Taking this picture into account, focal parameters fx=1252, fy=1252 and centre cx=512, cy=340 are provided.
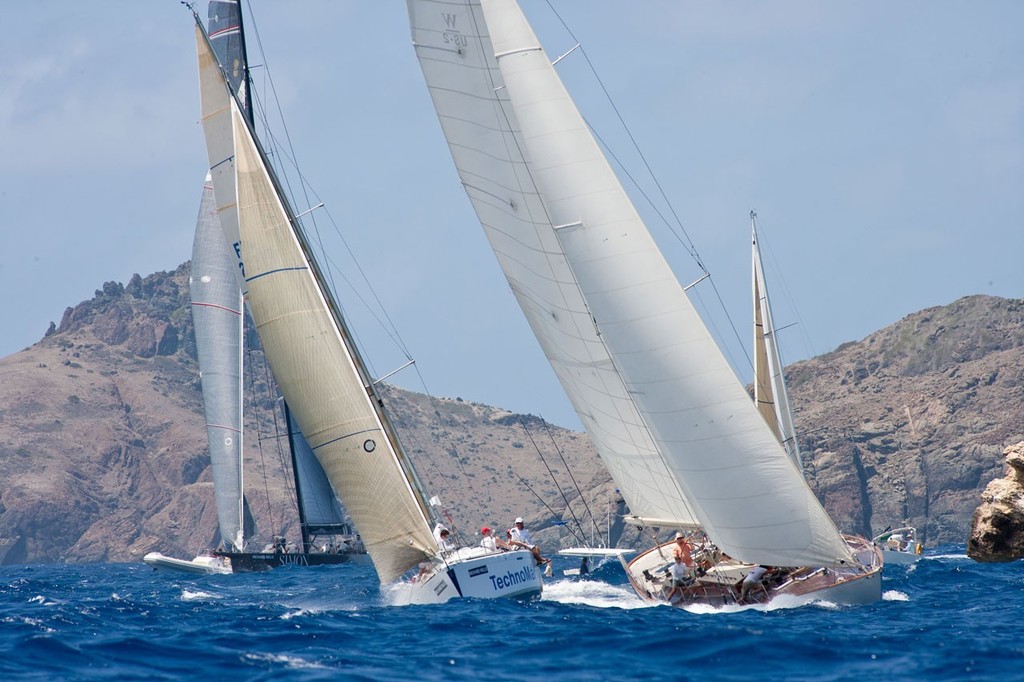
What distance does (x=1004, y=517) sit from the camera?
1410 inches

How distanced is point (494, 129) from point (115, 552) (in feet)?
458

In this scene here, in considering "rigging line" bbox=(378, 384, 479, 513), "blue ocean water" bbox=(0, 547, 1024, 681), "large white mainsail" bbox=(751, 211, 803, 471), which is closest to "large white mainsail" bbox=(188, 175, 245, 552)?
"large white mainsail" bbox=(751, 211, 803, 471)

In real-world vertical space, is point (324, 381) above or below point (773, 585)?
above

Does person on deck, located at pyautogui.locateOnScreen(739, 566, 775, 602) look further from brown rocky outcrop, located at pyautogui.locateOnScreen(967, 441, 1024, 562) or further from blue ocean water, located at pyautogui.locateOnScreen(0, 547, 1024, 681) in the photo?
brown rocky outcrop, located at pyautogui.locateOnScreen(967, 441, 1024, 562)

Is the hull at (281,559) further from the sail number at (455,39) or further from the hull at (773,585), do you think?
the sail number at (455,39)

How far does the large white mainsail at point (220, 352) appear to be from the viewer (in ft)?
161

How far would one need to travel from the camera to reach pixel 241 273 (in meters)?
24.6

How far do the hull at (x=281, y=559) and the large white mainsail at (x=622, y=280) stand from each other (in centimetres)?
3040

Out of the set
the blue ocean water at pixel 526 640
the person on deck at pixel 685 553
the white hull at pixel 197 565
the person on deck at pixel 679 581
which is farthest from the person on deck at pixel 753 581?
the white hull at pixel 197 565

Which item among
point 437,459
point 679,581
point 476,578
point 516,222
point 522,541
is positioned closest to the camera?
point 679,581

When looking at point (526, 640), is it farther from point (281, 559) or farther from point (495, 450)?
point (495, 450)

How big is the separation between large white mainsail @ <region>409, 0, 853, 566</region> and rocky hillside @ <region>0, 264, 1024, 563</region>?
4222 cm

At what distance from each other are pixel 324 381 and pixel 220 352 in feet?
90.8

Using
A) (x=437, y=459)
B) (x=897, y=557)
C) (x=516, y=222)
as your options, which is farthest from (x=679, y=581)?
(x=437, y=459)
